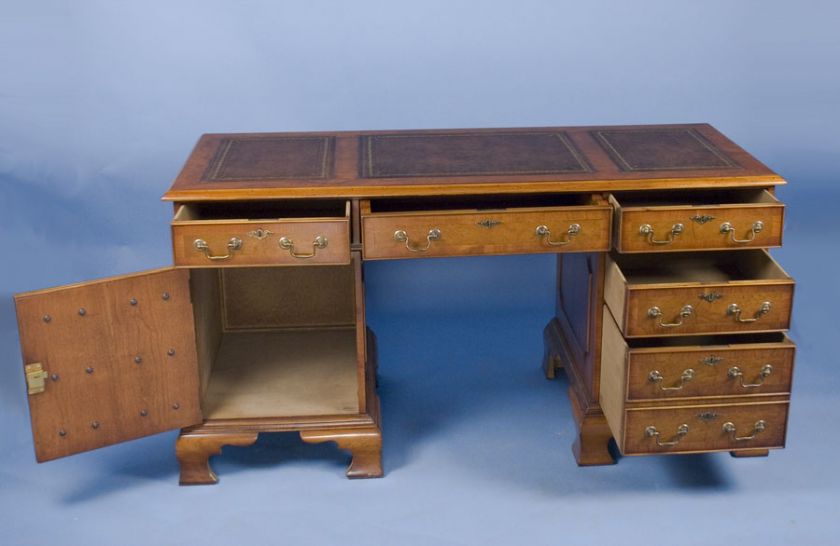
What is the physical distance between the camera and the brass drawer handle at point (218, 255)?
3080 mm

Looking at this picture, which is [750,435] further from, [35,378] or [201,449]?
[35,378]

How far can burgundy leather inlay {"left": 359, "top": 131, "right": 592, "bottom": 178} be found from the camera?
3.31 metres

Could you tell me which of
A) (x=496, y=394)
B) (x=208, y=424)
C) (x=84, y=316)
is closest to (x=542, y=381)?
(x=496, y=394)

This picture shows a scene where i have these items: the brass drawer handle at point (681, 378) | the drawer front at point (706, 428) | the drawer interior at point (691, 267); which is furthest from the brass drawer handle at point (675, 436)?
the drawer interior at point (691, 267)

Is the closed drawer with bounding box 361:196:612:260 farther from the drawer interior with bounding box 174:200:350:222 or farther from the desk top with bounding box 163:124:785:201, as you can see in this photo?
the drawer interior with bounding box 174:200:350:222

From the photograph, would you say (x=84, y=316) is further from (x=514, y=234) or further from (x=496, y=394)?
(x=496, y=394)

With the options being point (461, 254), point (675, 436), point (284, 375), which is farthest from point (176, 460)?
point (675, 436)

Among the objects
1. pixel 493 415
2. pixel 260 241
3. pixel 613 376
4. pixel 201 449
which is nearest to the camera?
pixel 260 241

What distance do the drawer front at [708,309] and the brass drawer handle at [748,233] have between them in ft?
0.44

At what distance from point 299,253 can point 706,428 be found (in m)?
1.14

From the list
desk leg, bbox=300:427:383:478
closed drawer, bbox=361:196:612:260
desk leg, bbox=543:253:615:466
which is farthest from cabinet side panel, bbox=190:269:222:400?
desk leg, bbox=543:253:615:466

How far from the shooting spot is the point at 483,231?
10.3ft

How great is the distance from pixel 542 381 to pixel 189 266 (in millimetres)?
1355

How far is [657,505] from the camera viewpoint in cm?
326
